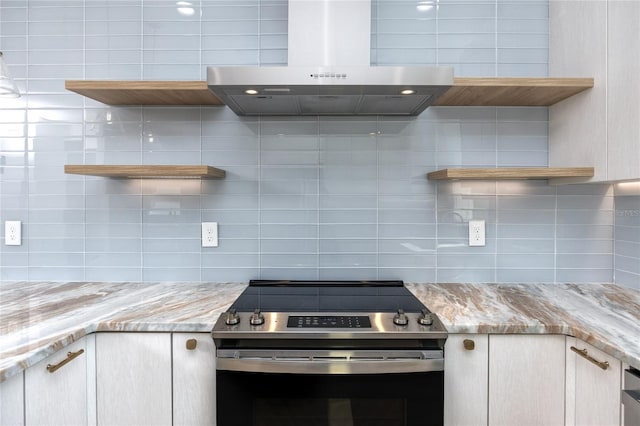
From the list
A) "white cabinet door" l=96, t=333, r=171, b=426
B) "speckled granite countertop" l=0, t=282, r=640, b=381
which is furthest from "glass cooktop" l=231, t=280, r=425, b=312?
"white cabinet door" l=96, t=333, r=171, b=426

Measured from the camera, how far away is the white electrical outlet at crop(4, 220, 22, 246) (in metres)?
2.09

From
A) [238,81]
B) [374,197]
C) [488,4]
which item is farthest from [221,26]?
[488,4]

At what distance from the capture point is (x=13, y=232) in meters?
2.10

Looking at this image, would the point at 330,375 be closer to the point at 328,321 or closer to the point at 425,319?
the point at 328,321

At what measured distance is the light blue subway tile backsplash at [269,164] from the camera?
6.80 ft

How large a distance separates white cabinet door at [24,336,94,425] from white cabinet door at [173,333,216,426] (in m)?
0.28

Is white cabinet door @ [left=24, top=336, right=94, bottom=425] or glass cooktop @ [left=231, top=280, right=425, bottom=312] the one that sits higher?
glass cooktop @ [left=231, top=280, right=425, bottom=312]

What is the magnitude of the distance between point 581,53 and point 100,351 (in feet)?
7.16

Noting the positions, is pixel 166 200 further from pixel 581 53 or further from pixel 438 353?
pixel 581 53

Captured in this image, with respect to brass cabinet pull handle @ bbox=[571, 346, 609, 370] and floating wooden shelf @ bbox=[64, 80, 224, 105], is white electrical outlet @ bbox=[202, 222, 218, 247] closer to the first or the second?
floating wooden shelf @ bbox=[64, 80, 224, 105]

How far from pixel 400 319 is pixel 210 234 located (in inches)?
41.1

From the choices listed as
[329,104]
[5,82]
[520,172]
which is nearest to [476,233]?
[520,172]

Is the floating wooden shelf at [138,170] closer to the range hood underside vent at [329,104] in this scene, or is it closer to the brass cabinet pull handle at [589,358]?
the range hood underside vent at [329,104]

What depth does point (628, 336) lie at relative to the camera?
1.28 meters
